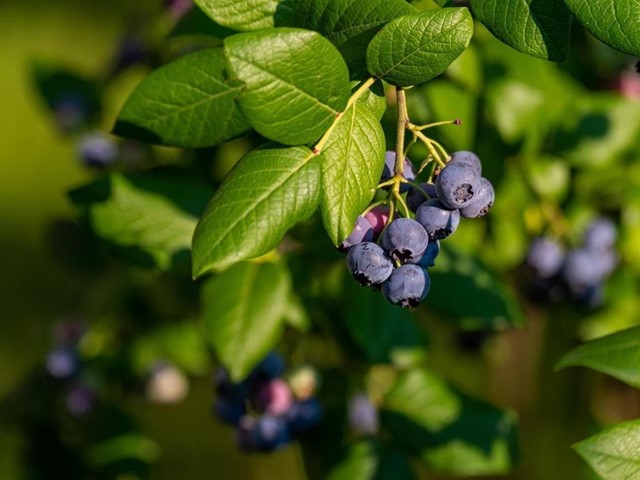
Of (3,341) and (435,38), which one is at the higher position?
(435,38)

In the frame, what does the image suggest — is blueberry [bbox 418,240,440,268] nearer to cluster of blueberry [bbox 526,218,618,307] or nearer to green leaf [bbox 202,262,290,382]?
green leaf [bbox 202,262,290,382]

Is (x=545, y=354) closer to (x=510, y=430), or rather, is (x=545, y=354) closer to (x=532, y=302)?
(x=532, y=302)

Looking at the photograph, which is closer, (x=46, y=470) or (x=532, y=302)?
(x=532, y=302)

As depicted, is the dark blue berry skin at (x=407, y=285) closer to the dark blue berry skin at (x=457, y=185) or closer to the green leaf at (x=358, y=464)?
the dark blue berry skin at (x=457, y=185)

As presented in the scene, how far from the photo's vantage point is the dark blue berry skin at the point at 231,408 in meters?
1.26

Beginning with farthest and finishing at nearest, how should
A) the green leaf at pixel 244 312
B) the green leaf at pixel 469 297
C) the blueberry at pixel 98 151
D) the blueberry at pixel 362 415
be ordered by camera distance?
the blueberry at pixel 98 151 → the blueberry at pixel 362 415 → the green leaf at pixel 469 297 → the green leaf at pixel 244 312

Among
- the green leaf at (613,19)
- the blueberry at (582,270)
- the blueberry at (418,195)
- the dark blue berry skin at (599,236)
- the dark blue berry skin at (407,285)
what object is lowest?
the blueberry at (582,270)

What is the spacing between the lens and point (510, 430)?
1.23 metres

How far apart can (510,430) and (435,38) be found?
0.68 meters

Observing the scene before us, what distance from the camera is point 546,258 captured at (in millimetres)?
1357

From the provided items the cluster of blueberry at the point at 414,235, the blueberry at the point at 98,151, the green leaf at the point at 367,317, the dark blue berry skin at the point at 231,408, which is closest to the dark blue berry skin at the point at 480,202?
the cluster of blueberry at the point at 414,235

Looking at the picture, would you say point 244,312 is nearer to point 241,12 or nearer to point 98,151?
point 241,12

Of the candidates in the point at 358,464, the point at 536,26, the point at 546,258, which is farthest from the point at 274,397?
the point at 536,26

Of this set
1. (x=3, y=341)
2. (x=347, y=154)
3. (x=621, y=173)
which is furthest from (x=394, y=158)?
(x=3, y=341)
